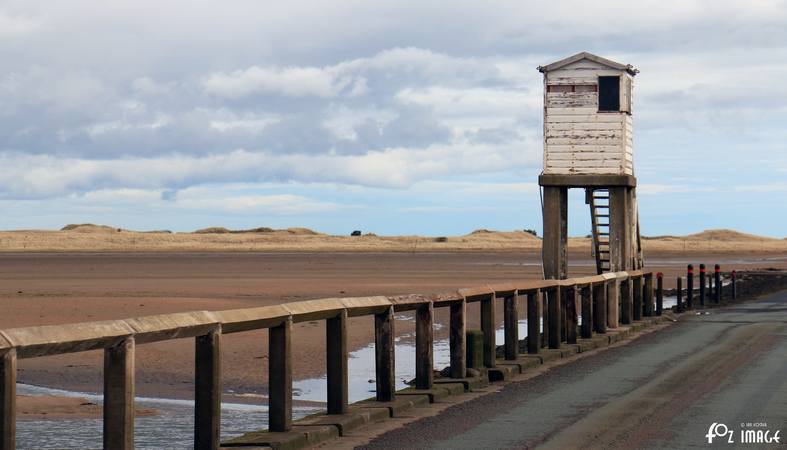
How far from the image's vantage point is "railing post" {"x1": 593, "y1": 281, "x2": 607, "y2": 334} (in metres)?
22.0

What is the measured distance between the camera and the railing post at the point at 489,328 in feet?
49.6

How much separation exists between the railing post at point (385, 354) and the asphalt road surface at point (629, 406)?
0.62 m

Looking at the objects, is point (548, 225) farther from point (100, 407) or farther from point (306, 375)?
point (100, 407)

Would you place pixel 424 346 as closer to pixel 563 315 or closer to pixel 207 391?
pixel 207 391

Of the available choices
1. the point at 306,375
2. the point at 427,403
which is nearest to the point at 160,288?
the point at 306,375

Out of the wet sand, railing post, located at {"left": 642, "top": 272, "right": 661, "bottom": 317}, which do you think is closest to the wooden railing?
the wet sand

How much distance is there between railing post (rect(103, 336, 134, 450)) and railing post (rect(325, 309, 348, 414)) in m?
3.49

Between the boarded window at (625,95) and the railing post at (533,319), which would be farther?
the boarded window at (625,95)

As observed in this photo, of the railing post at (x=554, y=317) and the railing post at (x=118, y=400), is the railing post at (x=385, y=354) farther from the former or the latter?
the railing post at (x=554, y=317)

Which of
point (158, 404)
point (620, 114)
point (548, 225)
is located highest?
point (620, 114)

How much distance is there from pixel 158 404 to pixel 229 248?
12145 centimetres

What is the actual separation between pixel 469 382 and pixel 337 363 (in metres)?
3.17

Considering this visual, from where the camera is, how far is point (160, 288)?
147 ft

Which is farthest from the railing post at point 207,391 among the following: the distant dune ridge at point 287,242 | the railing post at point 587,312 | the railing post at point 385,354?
the distant dune ridge at point 287,242
